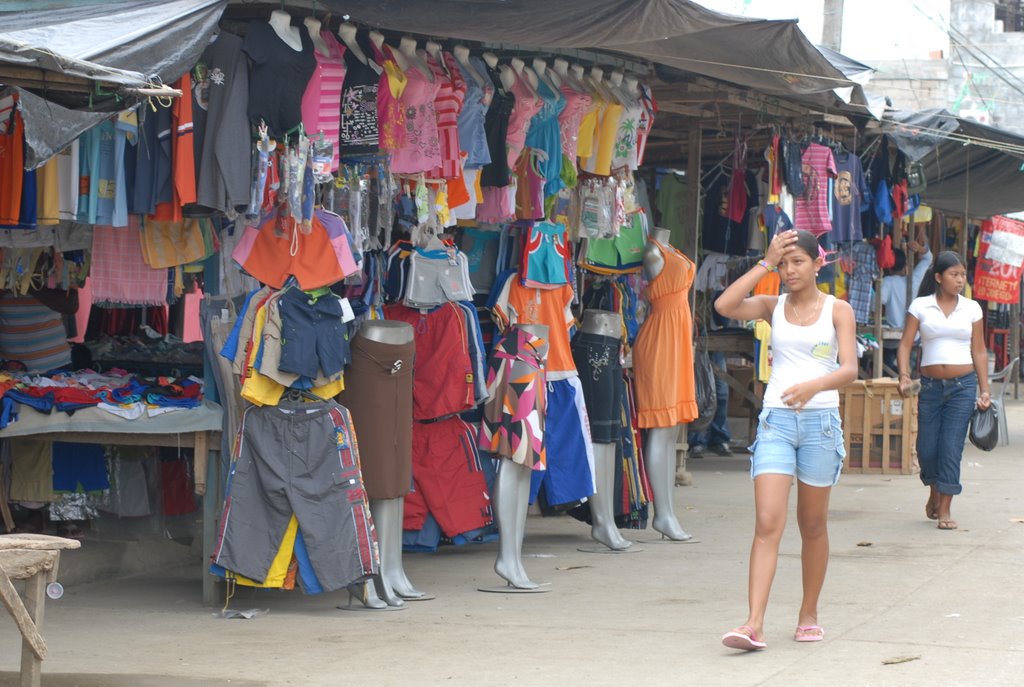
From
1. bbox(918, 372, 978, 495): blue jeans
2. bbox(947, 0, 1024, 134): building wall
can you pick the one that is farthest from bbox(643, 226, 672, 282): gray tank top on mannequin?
bbox(947, 0, 1024, 134): building wall

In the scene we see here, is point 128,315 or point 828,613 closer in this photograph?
point 828,613

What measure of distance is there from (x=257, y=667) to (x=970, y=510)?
267 inches

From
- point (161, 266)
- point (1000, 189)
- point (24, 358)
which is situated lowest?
point (24, 358)

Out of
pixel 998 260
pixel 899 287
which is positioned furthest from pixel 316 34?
pixel 998 260

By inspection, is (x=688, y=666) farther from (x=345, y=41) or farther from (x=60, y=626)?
(x=345, y=41)

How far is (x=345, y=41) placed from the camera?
24.8 feet

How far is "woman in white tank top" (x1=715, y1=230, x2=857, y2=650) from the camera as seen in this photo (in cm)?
609

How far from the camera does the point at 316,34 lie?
7316mm

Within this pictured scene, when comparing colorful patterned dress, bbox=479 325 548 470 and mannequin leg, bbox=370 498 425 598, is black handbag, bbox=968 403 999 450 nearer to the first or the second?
colorful patterned dress, bbox=479 325 548 470

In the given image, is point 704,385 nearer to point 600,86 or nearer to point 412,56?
point 600,86

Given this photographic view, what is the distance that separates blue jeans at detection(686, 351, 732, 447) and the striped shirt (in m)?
7.54

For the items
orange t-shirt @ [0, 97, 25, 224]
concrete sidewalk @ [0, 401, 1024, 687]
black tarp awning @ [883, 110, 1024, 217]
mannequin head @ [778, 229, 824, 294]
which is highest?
black tarp awning @ [883, 110, 1024, 217]

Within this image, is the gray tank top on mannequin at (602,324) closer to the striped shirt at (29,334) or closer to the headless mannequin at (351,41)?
the headless mannequin at (351,41)

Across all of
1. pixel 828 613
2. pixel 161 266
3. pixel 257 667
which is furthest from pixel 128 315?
pixel 828 613
